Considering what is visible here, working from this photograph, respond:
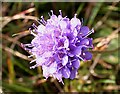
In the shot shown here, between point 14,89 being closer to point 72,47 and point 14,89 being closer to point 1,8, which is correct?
point 1,8

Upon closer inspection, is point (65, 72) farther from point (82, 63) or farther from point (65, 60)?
point (82, 63)

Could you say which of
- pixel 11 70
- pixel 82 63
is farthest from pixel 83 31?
pixel 11 70

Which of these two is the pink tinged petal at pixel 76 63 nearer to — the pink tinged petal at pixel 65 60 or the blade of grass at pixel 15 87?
the pink tinged petal at pixel 65 60

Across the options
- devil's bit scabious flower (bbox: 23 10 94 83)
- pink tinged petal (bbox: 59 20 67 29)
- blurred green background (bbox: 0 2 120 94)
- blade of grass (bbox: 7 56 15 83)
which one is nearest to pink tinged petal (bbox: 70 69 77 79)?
devil's bit scabious flower (bbox: 23 10 94 83)

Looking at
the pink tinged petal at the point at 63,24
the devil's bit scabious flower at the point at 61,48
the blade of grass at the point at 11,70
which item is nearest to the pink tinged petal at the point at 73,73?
the devil's bit scabious flower at the point at 61,48

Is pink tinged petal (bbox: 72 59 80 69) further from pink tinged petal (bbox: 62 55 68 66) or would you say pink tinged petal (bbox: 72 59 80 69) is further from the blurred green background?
the blurred green background

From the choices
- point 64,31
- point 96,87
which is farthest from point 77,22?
point 96,87
